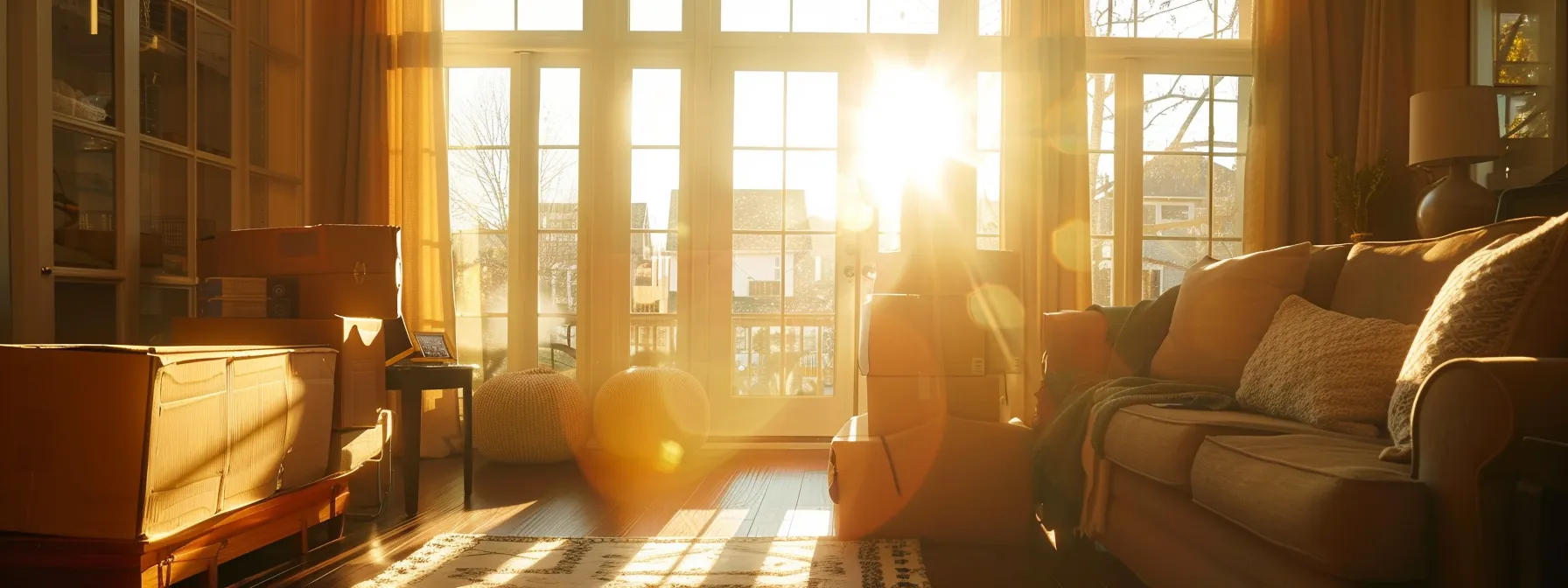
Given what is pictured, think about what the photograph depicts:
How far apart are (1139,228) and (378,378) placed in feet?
11.6

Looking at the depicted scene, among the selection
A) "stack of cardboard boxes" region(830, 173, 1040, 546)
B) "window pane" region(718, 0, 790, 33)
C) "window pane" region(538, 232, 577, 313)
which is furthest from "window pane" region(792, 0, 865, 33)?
"stack of cardboard boxes" region(830, 173, 1040, 546)

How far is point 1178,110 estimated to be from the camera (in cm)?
445

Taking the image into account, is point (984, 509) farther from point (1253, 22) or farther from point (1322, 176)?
point (1253, 22)

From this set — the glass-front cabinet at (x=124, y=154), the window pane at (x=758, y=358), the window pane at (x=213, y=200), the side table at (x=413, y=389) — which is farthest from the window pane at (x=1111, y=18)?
the window pane at (x=213, y=200)

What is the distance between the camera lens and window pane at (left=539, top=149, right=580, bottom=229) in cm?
443

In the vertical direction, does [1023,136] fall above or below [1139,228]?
above

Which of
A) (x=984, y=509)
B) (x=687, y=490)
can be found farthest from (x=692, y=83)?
(x=984, y=509)

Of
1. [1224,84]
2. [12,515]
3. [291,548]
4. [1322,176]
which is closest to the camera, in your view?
[12,515]

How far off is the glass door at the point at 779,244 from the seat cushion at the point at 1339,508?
9.47 feet

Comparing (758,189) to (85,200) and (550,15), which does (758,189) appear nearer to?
(550,15)

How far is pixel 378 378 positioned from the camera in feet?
8.98

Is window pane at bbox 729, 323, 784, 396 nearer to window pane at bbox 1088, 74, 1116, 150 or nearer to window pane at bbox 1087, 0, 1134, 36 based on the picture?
window pane at bbox 1088, 74, 1116, 150

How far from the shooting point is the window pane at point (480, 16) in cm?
446

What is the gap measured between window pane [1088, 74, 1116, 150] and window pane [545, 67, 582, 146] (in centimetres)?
260
